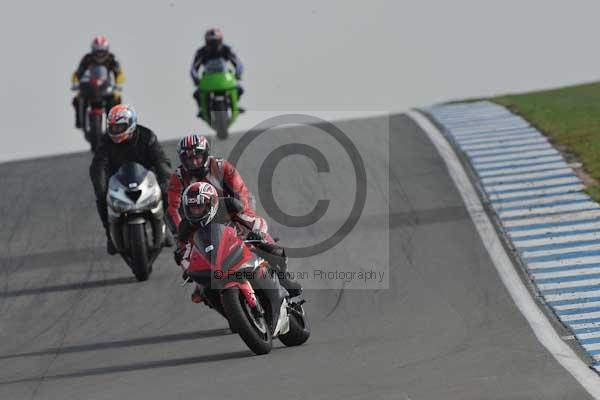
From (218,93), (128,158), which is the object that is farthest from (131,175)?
(218,93)

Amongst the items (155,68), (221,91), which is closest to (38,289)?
(221,91)

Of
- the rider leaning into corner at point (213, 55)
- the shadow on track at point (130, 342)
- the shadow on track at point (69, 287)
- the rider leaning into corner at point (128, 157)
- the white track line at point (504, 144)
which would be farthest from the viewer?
the rider leaning into corner at point (213, 55)

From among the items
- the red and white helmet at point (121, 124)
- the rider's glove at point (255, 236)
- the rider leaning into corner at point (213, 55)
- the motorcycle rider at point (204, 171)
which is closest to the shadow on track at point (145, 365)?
the rider's glove at point (255, 236)

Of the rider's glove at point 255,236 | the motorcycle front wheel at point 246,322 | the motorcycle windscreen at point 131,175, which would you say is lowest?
the motorcycle windscreen at point 131,175

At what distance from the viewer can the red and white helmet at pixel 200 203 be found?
28.8ft

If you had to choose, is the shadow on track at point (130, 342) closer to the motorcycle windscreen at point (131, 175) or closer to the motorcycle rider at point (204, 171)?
the motorcycle rider at point (204, 171)

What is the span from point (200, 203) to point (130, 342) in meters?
2.08

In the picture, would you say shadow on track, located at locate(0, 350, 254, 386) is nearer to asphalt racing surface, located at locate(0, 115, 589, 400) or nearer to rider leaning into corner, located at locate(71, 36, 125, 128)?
asphalt racing surface, located at locate(0, 115, 589, 400)

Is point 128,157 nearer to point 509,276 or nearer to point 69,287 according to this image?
point 69,287

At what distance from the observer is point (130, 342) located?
10.3 m

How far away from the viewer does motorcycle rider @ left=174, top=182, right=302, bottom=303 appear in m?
8.79

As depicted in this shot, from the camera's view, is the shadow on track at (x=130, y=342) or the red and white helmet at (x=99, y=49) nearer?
the shadow on track at (x=130, y=342)

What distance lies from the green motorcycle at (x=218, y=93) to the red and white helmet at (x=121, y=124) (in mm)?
6398

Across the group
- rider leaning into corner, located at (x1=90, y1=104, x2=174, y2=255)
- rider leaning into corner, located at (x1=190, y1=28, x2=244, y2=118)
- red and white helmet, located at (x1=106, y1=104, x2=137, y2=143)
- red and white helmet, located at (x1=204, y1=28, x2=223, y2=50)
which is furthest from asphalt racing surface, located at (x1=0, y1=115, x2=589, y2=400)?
red and white helmet, located at (x1=204, y1=28, x2=223, y2=50)
